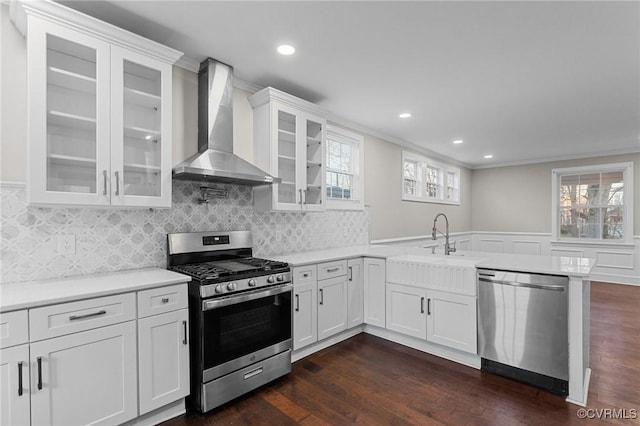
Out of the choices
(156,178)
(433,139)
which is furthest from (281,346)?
(433,139)

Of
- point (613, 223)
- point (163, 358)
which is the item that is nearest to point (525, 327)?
point (163, 358)

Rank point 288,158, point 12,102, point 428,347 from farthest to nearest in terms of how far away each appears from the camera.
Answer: point 288,158
point 428,347
point 12,102

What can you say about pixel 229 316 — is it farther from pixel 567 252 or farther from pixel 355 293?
pixel 567 252

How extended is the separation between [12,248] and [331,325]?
2533mm

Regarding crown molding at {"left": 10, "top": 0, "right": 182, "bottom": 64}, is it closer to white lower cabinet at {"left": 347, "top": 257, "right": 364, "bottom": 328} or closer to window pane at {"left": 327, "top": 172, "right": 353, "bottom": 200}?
window pane at {"left": 327, "top": 172, "right": 353, "bottom": 200}

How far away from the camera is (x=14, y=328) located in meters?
1.56

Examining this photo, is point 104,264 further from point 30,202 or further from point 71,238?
point 30,202

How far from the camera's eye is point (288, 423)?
210 centimetres

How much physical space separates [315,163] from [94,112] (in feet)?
6.82

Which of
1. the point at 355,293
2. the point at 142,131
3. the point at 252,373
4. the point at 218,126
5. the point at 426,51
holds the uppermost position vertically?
the point at 426,51

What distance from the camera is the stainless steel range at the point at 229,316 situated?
86.4 inches

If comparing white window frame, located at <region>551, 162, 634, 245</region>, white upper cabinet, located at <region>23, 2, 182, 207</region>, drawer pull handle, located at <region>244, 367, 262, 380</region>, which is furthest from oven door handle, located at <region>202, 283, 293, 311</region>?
white window frame, located at <region>551, 162, 634, 245</region>

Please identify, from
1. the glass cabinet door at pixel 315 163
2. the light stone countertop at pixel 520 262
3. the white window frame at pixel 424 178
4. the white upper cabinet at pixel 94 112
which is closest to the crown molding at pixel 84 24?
the white upper cabinet at pixel 94 112

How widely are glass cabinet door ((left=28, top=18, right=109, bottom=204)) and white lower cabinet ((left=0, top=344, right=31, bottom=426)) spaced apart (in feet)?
2.70
